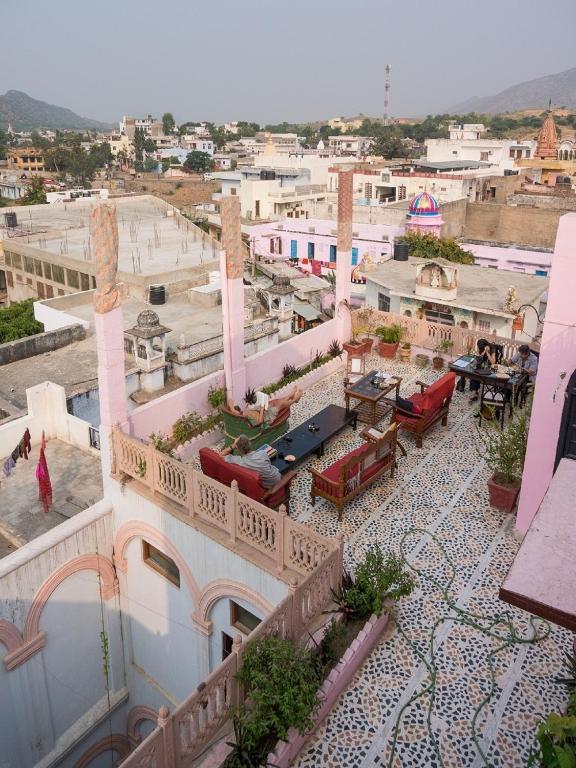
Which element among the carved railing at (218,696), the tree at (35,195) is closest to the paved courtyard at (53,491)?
the carved railing at (218,696)

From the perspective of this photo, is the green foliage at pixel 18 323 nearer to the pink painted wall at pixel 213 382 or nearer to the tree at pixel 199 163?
the pink painted wall at pixel 213 382

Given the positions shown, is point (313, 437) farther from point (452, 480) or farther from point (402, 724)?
point (402, 724)

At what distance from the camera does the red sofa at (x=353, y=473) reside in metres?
8.39

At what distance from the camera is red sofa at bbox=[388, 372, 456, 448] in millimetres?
10125

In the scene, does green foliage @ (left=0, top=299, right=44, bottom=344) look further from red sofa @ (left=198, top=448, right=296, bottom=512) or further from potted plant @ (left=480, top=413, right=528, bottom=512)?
potted plant @ (left=480, top=413, right=528, bottom=512)

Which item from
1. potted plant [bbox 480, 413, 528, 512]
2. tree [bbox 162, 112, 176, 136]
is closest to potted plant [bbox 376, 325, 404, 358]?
potted plant [bbox 480, 413, 528, 512]

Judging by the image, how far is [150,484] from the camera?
8.58m

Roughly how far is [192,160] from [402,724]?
338 ft

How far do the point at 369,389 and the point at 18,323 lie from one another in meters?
18.9

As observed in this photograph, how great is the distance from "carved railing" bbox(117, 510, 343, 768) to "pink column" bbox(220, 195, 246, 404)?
18.1 ft

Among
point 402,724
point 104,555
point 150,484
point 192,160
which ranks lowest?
point 104,555

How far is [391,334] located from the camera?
1402 cm

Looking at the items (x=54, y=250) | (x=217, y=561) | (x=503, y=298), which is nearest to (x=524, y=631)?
(x=217, y=561)

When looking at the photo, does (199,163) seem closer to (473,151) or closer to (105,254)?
(473,151)
